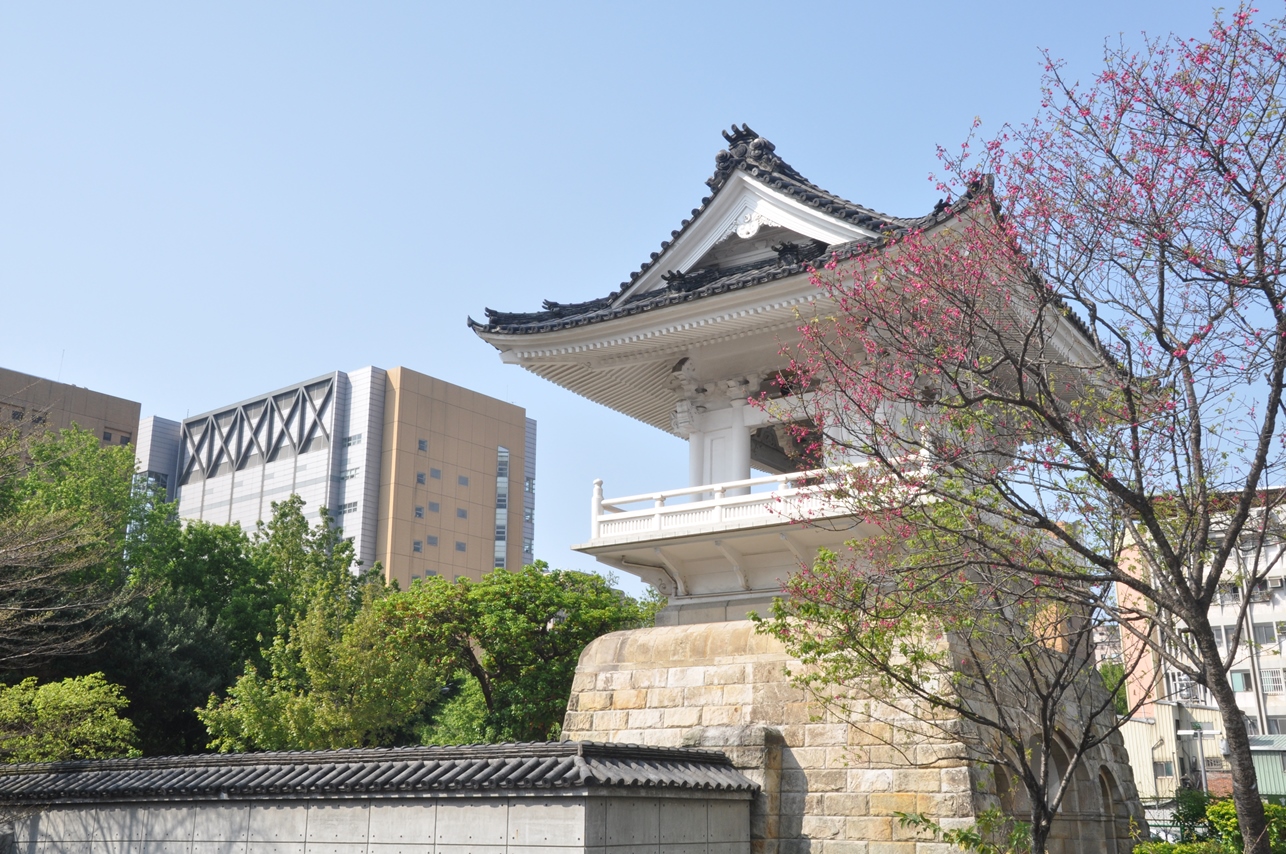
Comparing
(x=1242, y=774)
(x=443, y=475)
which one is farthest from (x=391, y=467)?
(x=1242, y=774)

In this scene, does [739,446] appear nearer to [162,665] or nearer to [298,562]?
[162,665]

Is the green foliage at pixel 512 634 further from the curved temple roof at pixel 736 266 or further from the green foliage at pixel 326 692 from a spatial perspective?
the curved temple roof at pixel 736 266

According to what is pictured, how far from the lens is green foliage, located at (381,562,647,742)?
23750mm

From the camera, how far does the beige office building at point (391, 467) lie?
240 feet

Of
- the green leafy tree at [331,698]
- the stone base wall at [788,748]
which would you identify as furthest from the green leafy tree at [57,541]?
the stone base wall at [788,748]

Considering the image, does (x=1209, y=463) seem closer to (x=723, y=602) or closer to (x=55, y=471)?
(x=723, y=602)

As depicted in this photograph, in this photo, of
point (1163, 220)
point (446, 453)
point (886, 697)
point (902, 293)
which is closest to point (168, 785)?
point (886, 697)

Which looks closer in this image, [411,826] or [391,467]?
[411,826]

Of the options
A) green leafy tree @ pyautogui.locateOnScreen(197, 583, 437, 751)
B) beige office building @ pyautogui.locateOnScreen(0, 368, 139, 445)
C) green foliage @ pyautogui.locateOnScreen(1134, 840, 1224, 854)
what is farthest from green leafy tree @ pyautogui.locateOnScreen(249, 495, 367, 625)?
beige office building @ pyautogui.locateOnScreen(0, 368, 139, 445)

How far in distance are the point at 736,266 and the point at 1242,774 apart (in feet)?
39.0

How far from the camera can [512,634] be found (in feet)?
76.8

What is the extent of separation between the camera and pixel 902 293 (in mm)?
9781

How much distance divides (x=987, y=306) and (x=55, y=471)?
32.8 m

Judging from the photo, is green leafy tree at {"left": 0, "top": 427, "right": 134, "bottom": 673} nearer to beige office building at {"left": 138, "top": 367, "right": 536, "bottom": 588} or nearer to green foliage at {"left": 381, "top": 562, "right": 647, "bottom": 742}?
green foliage at {"left": 381, "top": 562, "right": 647, "bottom": 742}
